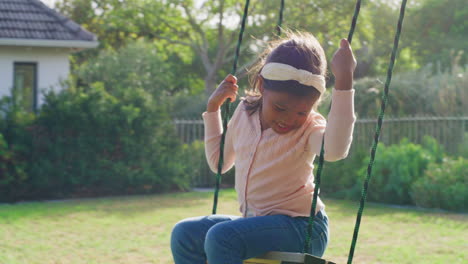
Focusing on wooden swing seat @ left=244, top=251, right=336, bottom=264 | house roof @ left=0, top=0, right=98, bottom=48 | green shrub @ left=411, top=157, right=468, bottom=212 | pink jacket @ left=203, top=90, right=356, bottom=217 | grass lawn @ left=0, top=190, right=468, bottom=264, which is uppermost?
house roof @ left=0, top=0, right=98, bottom=48

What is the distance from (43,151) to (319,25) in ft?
49.4

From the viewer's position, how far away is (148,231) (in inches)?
303

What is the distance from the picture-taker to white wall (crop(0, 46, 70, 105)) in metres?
14.3

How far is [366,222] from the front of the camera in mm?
8445

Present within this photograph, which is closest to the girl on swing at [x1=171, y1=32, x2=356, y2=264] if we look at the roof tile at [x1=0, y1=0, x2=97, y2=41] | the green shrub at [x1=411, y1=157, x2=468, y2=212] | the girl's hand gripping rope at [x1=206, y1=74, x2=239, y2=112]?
the girl's hand gripping rope at [x1=206, y1=74, x2=239, y2=112]

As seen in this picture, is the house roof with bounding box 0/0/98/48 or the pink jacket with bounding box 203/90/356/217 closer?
the pink jacket with bounding box 203/90/356/217

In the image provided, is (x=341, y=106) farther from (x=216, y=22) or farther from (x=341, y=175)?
(x=216, y=22)

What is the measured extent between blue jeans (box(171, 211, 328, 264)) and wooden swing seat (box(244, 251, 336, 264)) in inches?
0.8

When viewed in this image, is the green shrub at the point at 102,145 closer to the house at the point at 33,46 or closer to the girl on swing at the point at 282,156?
the house at the point at 33,46

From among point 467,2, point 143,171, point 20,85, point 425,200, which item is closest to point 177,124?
point 143,171

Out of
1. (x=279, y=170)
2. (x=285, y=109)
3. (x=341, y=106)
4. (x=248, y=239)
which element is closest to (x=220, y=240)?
(x=248, y=239)

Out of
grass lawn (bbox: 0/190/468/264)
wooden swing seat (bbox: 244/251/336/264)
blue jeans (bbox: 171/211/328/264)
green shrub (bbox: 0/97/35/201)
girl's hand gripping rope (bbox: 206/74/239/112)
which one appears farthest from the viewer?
green shrub (bbox: 0/97/35/201)

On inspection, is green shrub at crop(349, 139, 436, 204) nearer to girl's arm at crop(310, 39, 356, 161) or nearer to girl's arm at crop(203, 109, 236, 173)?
girl's arm at crop(203, 109, 236, 173)

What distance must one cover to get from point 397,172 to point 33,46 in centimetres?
819
